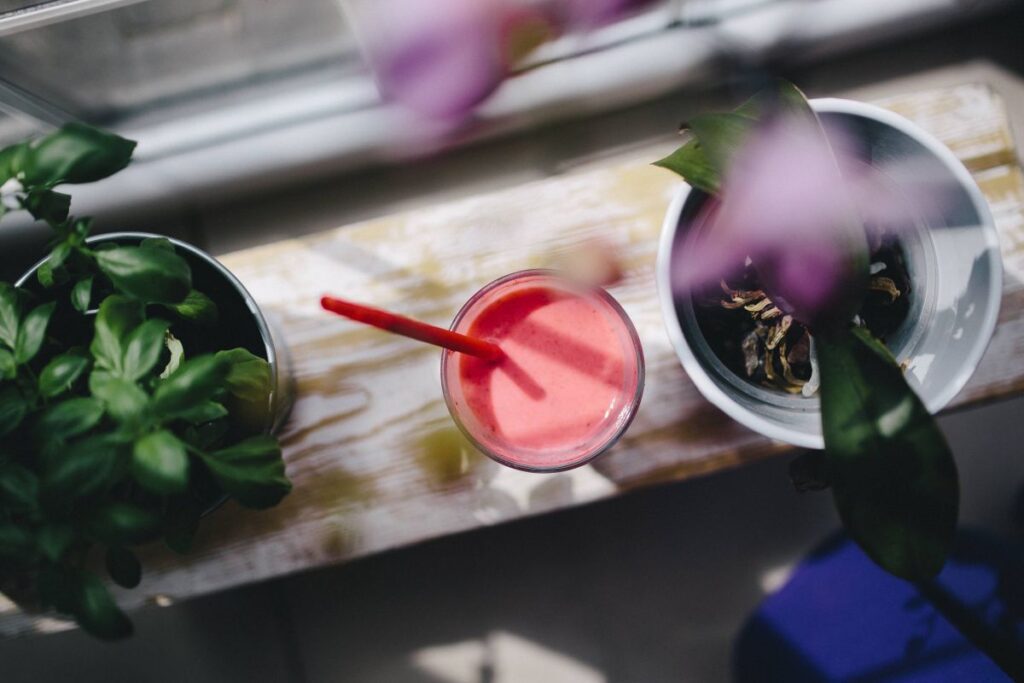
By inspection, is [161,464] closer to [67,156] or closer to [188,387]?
[188,387]

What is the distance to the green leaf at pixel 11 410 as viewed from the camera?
0.44 metres

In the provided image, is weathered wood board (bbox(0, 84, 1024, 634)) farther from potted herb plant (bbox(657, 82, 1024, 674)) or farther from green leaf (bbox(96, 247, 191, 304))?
green leaf (bbox(96, 247, 191, 304))

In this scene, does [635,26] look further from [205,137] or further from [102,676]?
[102,676]

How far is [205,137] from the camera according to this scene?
0.98 m

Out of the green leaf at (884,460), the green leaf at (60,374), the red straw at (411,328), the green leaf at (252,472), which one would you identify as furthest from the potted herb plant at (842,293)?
the green leaf at (60,374)

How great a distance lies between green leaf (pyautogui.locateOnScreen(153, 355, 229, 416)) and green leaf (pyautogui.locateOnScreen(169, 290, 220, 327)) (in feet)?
0.25

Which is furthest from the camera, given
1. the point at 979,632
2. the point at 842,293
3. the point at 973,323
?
the point at 979,632

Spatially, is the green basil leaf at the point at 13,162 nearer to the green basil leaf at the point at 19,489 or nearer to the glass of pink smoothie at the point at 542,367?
the green basil leaf at the point at 19,489

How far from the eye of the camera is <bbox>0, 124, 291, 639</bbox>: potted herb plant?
0.42m

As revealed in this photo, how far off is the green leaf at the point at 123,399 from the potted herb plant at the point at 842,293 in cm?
34

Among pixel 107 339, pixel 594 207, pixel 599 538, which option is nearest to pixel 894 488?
pixel 594 207

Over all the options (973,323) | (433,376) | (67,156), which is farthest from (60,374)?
(973,323)

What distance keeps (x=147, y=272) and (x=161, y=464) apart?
112mm

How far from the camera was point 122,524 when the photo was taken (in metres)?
0.42
